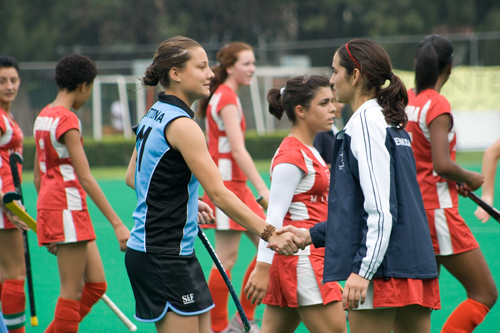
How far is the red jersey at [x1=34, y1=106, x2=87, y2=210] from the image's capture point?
4.90 metres

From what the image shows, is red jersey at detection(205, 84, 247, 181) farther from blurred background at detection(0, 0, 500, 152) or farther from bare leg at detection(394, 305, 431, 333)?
blurred background at detection(0, 0, 500, 152)

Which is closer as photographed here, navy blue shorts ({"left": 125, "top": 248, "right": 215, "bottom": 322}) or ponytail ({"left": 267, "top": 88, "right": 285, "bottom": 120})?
navy blue shorts ({"left": 125, "top": 248, "right": 215, "bottom": 322})

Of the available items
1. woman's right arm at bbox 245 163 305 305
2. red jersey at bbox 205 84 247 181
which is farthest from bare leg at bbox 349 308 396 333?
red jersey at bbox 205 84 247 181

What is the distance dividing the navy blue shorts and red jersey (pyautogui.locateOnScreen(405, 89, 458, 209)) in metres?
1.98

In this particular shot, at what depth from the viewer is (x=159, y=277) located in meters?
3.35

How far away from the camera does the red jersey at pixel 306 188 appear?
403 centimetres

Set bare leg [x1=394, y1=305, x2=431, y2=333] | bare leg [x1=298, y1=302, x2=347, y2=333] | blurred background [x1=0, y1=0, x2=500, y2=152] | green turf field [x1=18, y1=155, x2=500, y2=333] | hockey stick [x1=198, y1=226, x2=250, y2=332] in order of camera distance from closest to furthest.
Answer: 1. bare leg [x1=394, y1=305, x2=431, y2=333]
2. hockey stick [x1=198, y1=226, x2=250, y2=332]
3. bare leg [x1=298, y1=302, x2=347, y2=333]
4. green turf field [x1=18, y1=155, x2=500, y2=333]
5. blurred background [x1=0, y1=0, x2=500, y2=152]

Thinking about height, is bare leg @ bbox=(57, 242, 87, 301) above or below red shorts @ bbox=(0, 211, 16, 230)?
below

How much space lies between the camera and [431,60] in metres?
4.76

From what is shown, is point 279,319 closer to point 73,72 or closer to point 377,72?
point 377,72

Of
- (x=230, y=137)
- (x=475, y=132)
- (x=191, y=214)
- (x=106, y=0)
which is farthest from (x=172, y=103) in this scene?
(x=106, y=0)

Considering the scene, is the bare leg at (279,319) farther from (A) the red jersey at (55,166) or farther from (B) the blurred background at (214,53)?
(B) the blurred background at (214,53)

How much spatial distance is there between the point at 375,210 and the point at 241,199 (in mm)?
3217

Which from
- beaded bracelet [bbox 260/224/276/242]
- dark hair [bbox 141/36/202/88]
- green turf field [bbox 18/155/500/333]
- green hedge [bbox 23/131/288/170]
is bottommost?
green hedge [bbox 23/131/288/170]
